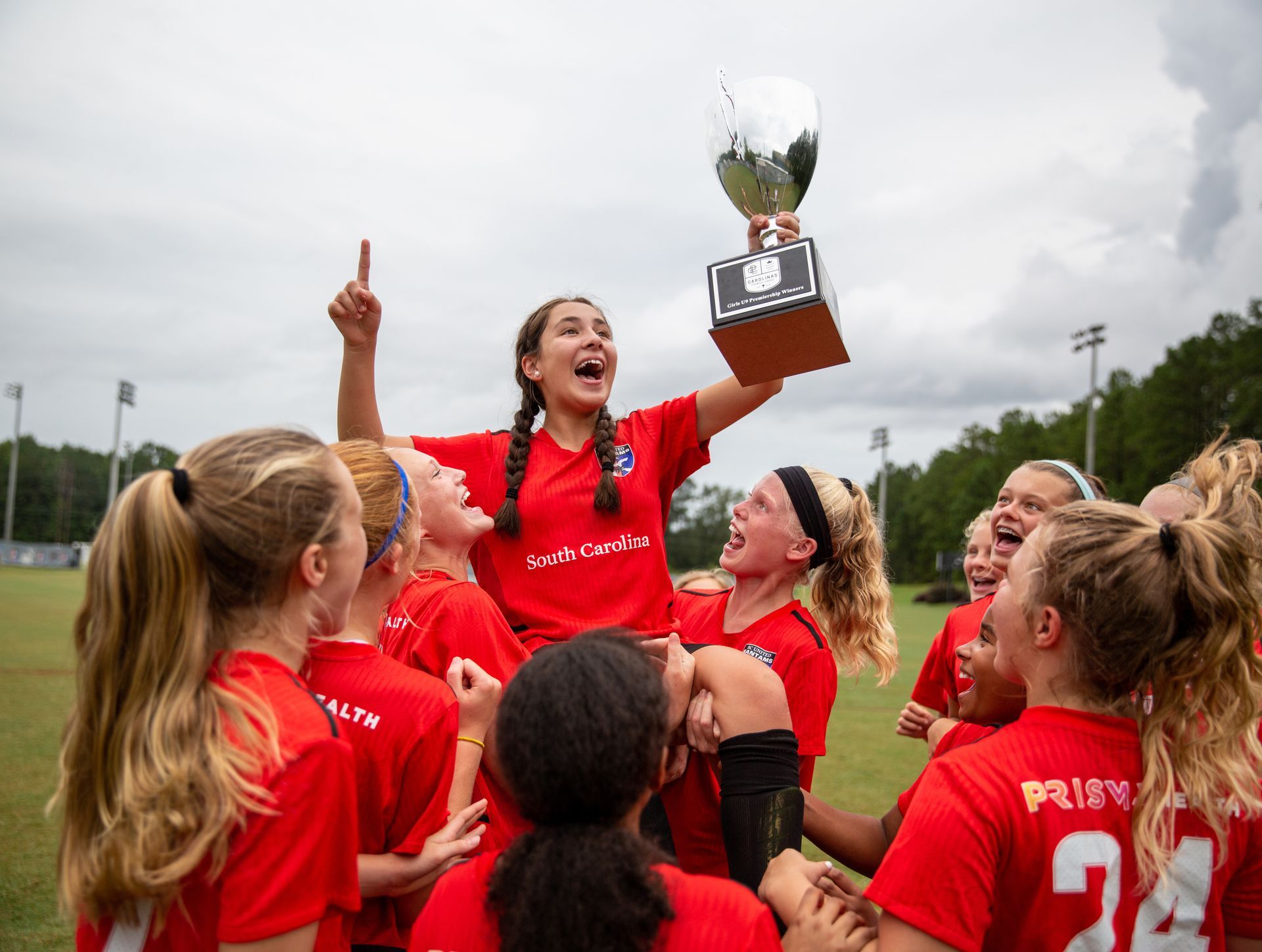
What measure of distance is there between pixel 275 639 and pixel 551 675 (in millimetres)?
608

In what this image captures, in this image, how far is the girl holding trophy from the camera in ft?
10.3

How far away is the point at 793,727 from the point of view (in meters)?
2.96

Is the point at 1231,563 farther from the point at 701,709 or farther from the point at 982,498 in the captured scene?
the point at 982,498

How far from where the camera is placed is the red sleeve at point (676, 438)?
3449 mm

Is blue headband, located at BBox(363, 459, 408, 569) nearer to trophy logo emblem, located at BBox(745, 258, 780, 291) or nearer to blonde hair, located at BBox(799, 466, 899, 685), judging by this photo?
trophy logo emblem, located at BBox(745, 258, 780, 291)

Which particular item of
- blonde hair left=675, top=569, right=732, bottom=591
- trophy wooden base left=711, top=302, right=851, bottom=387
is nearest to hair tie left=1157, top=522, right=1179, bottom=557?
trophy wooden base left=711, top=302, right=851, bottom=387

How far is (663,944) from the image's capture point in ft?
4.58

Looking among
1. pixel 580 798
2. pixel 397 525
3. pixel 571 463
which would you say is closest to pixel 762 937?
pixel 580 798

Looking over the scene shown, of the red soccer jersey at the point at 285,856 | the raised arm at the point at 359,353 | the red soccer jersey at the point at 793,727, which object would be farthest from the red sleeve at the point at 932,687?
Result: the red soccer jersey at the point at 285,856

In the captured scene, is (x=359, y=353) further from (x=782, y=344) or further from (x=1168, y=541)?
(x=1168, y=541)

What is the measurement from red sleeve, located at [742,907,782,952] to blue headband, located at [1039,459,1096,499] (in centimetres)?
233

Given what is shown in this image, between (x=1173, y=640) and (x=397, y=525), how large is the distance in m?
1.81

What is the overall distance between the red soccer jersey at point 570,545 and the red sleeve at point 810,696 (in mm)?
488

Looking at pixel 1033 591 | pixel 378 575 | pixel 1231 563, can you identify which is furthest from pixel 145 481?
pixel 1231 563
